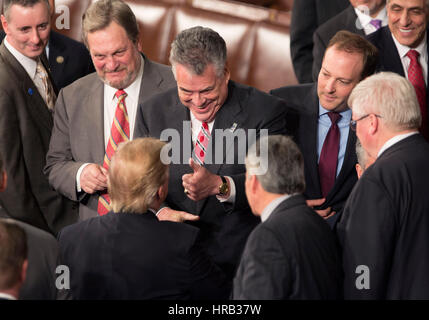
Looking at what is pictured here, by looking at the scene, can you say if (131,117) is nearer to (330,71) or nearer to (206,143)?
(206,143)

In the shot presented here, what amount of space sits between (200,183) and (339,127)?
0.81m

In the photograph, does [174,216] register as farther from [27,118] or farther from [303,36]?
[303,36]

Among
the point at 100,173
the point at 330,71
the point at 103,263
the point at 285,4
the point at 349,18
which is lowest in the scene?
the point at 103,263

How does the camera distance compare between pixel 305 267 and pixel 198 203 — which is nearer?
pixel 305 267

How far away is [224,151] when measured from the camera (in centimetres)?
302

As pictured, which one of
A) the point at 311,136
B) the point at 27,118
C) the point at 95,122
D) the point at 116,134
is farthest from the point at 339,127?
the point at 27,118

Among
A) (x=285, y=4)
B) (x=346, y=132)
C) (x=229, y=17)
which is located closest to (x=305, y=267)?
(x=346, y=132)

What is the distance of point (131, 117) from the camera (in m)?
3.30

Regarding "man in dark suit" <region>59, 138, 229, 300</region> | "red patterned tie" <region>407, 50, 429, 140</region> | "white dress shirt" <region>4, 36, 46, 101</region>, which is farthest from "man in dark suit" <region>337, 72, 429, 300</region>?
"white dress shirt" <region>4, 36, 46, 101</region>

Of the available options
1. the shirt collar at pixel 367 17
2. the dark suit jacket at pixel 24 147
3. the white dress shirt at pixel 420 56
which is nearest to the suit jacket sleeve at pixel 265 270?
the dark suit jacket at pixel 24 147

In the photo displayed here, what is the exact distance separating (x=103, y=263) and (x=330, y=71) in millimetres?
1425

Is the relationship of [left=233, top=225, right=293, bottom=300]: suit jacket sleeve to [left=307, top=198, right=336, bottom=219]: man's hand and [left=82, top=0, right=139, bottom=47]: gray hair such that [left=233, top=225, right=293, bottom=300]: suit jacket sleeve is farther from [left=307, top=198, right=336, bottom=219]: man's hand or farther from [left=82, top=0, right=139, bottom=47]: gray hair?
[left=82, top=0, right=139, bottom=47]: gray hair

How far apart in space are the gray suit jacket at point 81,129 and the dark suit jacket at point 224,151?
24 cm
